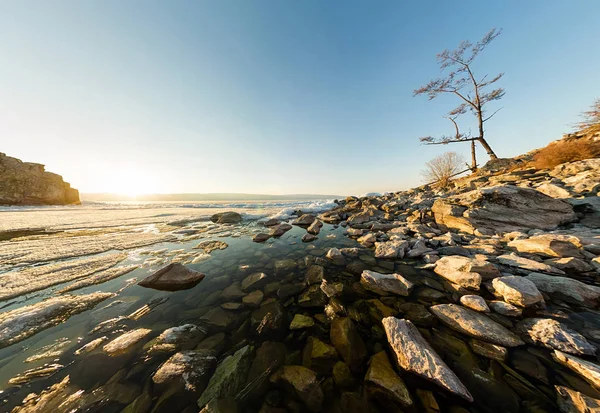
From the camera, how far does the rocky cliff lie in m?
32.3

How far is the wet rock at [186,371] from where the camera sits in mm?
1932

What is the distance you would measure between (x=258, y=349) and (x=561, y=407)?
3155mm

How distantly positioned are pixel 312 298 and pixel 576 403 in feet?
9.87

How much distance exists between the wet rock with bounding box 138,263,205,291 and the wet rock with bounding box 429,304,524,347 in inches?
197

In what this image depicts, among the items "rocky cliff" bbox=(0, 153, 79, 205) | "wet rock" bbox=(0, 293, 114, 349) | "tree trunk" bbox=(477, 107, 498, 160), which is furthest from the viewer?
"rocky cliff" bbox=(0, 153, 79, 205)

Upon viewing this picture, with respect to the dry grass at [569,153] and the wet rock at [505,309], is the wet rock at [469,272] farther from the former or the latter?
the dry grass at [569,153]

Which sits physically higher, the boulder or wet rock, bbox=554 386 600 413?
the boulder

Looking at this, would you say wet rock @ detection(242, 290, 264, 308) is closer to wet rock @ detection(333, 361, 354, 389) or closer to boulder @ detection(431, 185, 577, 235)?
wet rock @ detection(333, 361, 354, 389)

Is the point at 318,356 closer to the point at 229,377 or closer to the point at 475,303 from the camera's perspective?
the point at 229,377

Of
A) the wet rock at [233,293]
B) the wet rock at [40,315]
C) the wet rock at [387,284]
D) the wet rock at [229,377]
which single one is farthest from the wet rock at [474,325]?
the wet rock at [40,315]

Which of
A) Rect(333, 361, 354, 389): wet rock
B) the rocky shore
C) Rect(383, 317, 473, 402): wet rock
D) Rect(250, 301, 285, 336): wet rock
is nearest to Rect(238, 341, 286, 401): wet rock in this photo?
the rocky shore

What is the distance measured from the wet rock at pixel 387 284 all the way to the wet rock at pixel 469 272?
1050 millimetres

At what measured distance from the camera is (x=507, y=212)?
20.4ft

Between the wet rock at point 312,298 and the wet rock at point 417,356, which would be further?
the wet rock at point 312,298
